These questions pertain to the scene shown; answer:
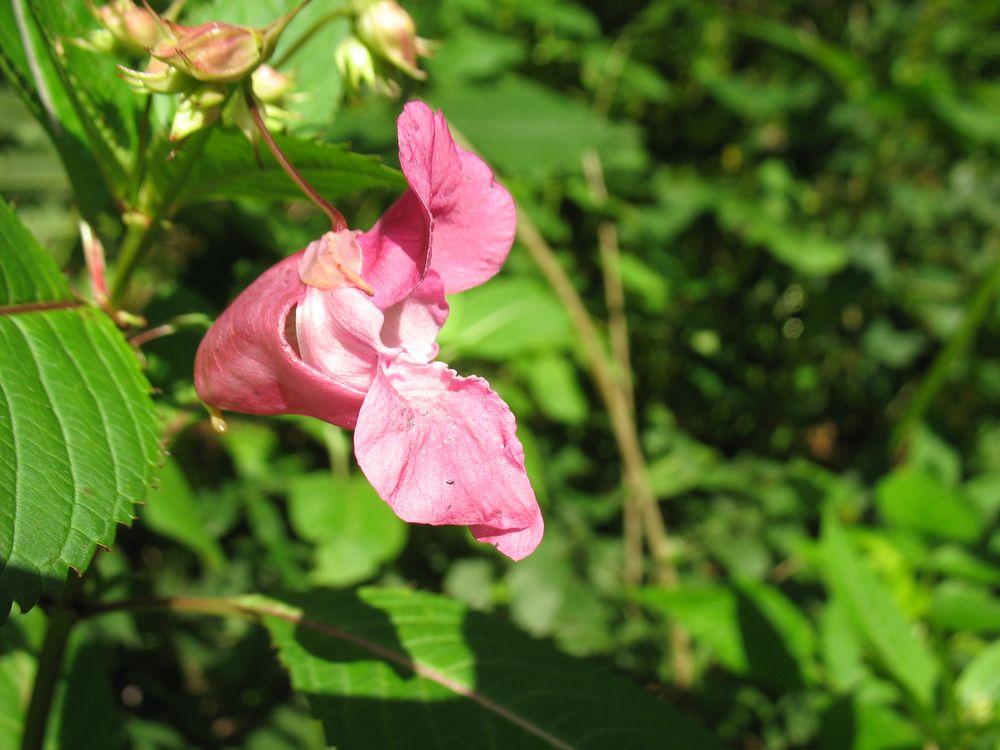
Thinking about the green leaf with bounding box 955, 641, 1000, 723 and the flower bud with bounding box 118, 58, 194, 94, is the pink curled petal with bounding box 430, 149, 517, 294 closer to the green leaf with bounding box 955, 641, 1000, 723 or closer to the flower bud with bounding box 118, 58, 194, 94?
the flower bud with bounding box 118, 58, 194, 94

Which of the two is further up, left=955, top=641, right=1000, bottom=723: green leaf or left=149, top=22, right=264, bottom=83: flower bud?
left=149, top=22, right=264, bottom=83: flower bud

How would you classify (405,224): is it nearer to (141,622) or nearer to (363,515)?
(363,515)

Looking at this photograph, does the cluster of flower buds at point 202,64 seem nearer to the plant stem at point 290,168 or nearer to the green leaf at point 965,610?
the plant stem at point 290,168

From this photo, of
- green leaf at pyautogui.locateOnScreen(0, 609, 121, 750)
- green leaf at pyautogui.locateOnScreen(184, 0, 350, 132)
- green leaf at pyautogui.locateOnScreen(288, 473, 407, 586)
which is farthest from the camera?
green leaf at pyautogui.locateOnScreen(288, 473, 407, 586)

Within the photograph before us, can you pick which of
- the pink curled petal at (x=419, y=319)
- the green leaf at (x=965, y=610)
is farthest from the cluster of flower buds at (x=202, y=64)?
the green leaf at (x=965, y=610)

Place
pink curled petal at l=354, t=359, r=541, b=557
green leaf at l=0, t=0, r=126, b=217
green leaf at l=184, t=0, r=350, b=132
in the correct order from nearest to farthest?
pink curled petal at l=354, t=359, r=541, b=557 < green leaf at l=0, t=0, r=126, b=217 < green leaf at l=184, t=0, r=350, b=132

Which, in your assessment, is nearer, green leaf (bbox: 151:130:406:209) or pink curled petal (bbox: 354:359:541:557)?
pink curled petal (bbox: 354:359:541:557)

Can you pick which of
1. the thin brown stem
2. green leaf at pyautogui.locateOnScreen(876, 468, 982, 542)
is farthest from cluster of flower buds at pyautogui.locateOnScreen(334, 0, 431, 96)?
the thin brown stem
